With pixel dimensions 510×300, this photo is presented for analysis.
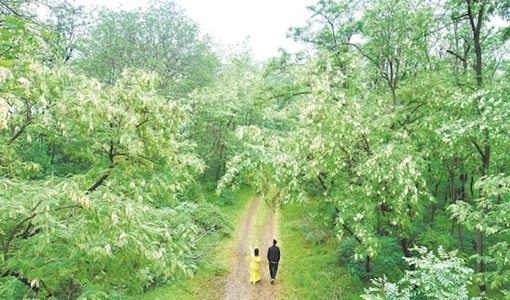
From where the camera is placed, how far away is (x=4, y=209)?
187 inches

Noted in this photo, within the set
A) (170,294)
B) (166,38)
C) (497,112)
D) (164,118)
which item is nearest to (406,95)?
(497,112)

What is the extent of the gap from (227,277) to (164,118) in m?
9.81

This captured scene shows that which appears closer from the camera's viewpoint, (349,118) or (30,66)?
(30,66)

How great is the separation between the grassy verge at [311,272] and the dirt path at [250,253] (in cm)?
75

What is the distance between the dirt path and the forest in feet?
0.36

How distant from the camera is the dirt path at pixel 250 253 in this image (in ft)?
44.9

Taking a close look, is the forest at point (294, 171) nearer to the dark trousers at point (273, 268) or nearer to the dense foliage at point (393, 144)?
the dense foliage at point (393, 144)

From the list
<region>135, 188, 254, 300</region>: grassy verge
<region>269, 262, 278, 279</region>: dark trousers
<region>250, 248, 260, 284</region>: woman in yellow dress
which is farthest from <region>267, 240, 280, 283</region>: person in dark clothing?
<region>135, 188, 254, 300</region>: grassy verge

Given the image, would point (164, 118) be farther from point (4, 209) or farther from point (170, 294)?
point (170, 294)

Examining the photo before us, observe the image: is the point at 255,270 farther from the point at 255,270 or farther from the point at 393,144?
the point at 393,144

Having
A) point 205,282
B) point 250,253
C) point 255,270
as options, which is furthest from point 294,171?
point 250,253

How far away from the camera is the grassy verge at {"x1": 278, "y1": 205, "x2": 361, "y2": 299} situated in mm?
13215

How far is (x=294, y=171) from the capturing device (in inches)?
413

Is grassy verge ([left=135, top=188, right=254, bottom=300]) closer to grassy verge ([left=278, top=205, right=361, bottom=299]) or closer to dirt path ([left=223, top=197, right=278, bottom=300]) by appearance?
dirt path ([left=223, top=197, right=278, bottom=300])
